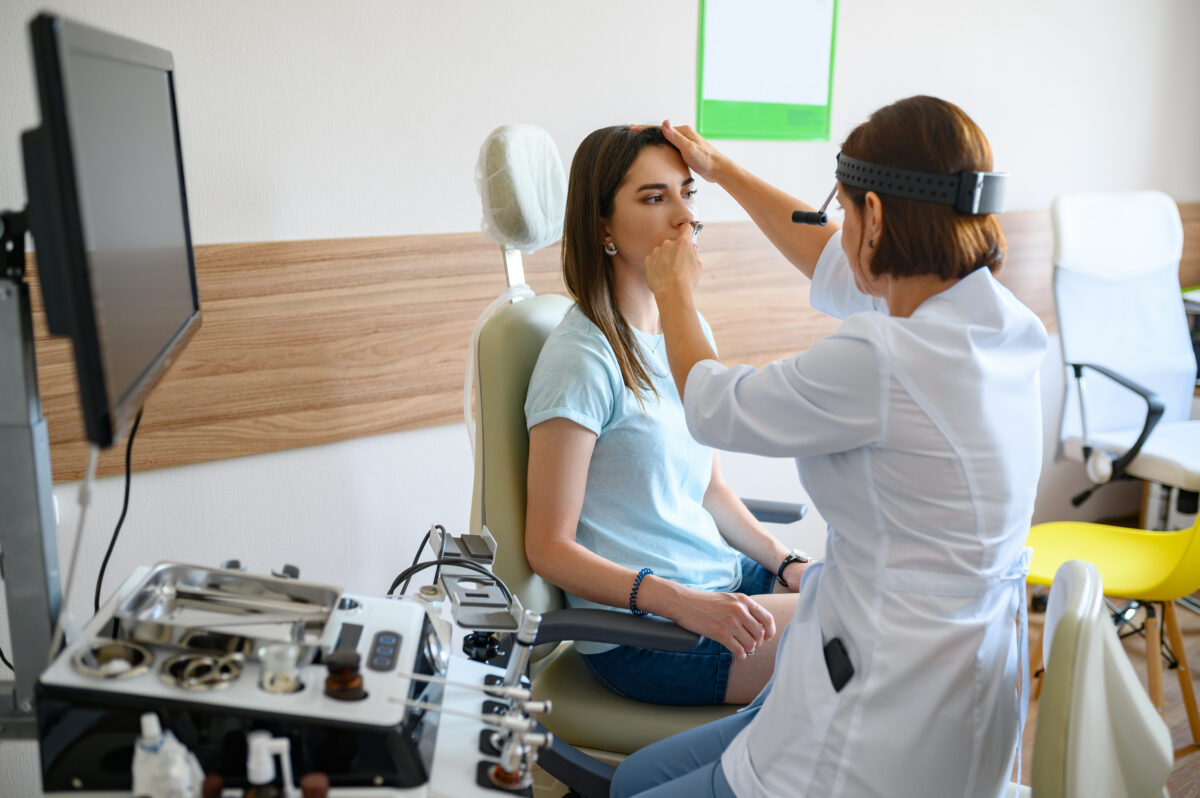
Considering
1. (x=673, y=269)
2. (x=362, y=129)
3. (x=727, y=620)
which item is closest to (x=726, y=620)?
(x=727, y=620)

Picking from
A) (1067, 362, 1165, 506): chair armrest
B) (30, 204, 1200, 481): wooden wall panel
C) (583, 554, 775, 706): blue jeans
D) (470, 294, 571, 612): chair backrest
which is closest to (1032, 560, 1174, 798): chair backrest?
(583, 554, 775, 706): blue jeans

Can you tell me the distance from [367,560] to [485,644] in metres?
0.79

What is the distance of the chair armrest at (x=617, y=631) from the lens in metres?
1.29

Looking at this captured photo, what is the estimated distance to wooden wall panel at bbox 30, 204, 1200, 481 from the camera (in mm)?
1619

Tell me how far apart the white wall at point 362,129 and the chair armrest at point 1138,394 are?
889 mm

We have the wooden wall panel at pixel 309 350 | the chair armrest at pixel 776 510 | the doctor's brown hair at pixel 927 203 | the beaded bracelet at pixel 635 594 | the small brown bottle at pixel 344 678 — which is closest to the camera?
the small brown bottle at pixel 344 678

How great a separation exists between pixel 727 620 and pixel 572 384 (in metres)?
0.40

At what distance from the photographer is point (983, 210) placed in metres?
1.04

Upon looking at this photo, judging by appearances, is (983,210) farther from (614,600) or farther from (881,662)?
(614,600)

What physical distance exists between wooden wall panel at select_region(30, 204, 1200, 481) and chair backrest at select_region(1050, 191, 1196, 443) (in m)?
1.54

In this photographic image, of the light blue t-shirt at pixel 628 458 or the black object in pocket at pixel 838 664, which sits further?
the light blue t-shirt at pixel 628 458

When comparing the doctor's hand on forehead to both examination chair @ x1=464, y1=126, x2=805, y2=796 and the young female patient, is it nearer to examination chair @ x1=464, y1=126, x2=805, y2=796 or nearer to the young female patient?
the young female patient

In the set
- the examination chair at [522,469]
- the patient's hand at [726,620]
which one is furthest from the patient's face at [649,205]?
the patient's hand at [726,620]

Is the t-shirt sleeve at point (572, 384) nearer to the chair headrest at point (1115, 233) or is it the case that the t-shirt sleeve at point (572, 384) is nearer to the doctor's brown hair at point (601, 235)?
the doctor's brown hair at point (601, 235)
